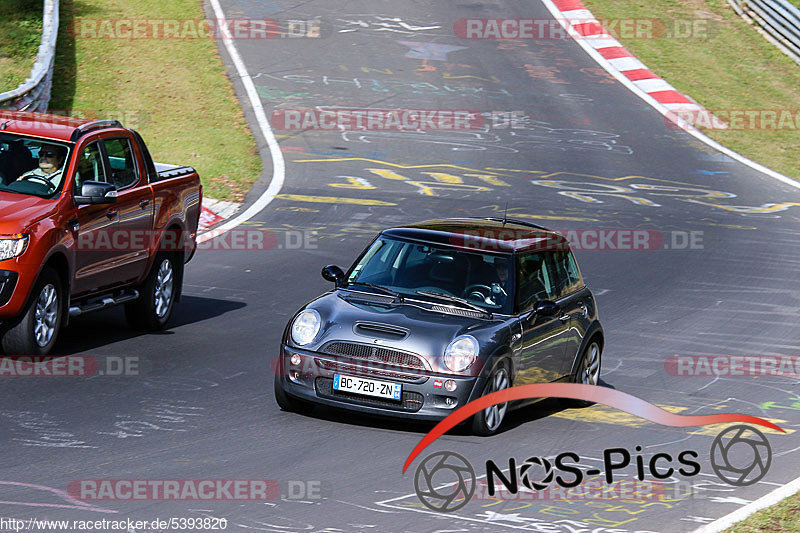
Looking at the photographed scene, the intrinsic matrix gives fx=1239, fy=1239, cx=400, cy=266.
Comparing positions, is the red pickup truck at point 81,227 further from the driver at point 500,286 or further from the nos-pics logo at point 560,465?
the nos-pics logo at point 560,465

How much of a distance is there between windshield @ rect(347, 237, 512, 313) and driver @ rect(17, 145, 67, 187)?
2934 mm

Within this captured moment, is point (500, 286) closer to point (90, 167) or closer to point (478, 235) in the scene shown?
point (478, 235)

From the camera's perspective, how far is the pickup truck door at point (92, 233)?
36.9ft

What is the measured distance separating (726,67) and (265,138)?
585 inches

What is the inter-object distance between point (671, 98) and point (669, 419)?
21532mm

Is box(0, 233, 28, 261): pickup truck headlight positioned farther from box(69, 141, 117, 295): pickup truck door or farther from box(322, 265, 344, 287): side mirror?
box(322, 265, 344, 287): side mirror

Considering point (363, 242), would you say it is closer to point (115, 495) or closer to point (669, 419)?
point (669, 419)

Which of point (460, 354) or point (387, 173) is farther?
point (387, 173)

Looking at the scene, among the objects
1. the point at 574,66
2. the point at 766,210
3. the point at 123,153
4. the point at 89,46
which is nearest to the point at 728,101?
the point at 574,66

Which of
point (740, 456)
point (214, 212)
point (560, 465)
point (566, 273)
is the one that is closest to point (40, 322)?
point (566, 273)

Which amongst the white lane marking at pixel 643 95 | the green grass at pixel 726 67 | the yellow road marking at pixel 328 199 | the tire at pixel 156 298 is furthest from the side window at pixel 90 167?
the green grass at pixel 726 67

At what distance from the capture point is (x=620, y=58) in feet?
110

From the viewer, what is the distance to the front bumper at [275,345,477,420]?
9.19 meters

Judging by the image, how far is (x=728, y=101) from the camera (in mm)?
31109
